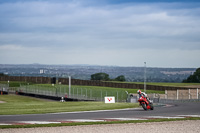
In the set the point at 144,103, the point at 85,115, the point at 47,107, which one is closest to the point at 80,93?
the point at 47,107

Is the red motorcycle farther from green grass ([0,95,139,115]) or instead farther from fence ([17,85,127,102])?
fence ([17,85,127,102])

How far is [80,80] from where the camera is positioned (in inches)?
3927

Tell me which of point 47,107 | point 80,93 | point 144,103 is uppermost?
point 144,103

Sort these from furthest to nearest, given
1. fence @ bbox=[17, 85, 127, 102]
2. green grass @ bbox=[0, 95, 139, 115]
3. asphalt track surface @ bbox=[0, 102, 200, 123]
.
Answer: fence @ bbox=[17, 85, 127, 102]
green grass @ bbox=[0, 95, 139, 115]
asphalt track surface @ bbox=[0, 102, 200, 123]

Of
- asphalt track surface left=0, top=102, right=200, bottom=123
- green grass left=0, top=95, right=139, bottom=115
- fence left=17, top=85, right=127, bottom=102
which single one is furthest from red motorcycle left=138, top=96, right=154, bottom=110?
fence left=17, top=85, right=127, bottom=102

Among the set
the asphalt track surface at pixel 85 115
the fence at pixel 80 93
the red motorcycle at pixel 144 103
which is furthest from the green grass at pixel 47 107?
the fence at pixel 80 93

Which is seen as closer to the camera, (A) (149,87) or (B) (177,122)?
(B) (177,122)

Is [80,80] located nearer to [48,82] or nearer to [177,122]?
[48,82]

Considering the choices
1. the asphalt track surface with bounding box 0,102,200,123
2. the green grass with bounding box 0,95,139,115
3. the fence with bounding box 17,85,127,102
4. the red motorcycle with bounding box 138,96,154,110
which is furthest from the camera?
the fence with bounding box 17,85,127,102

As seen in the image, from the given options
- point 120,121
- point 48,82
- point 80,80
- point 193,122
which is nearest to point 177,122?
point 193,122

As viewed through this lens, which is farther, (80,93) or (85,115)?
(80,93)

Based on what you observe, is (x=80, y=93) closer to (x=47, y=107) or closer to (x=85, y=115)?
(x=47, y=107)

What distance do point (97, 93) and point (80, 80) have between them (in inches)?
1766

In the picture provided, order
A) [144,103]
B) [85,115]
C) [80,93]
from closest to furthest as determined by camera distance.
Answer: [85,115] → [144,103] → [80,93]
